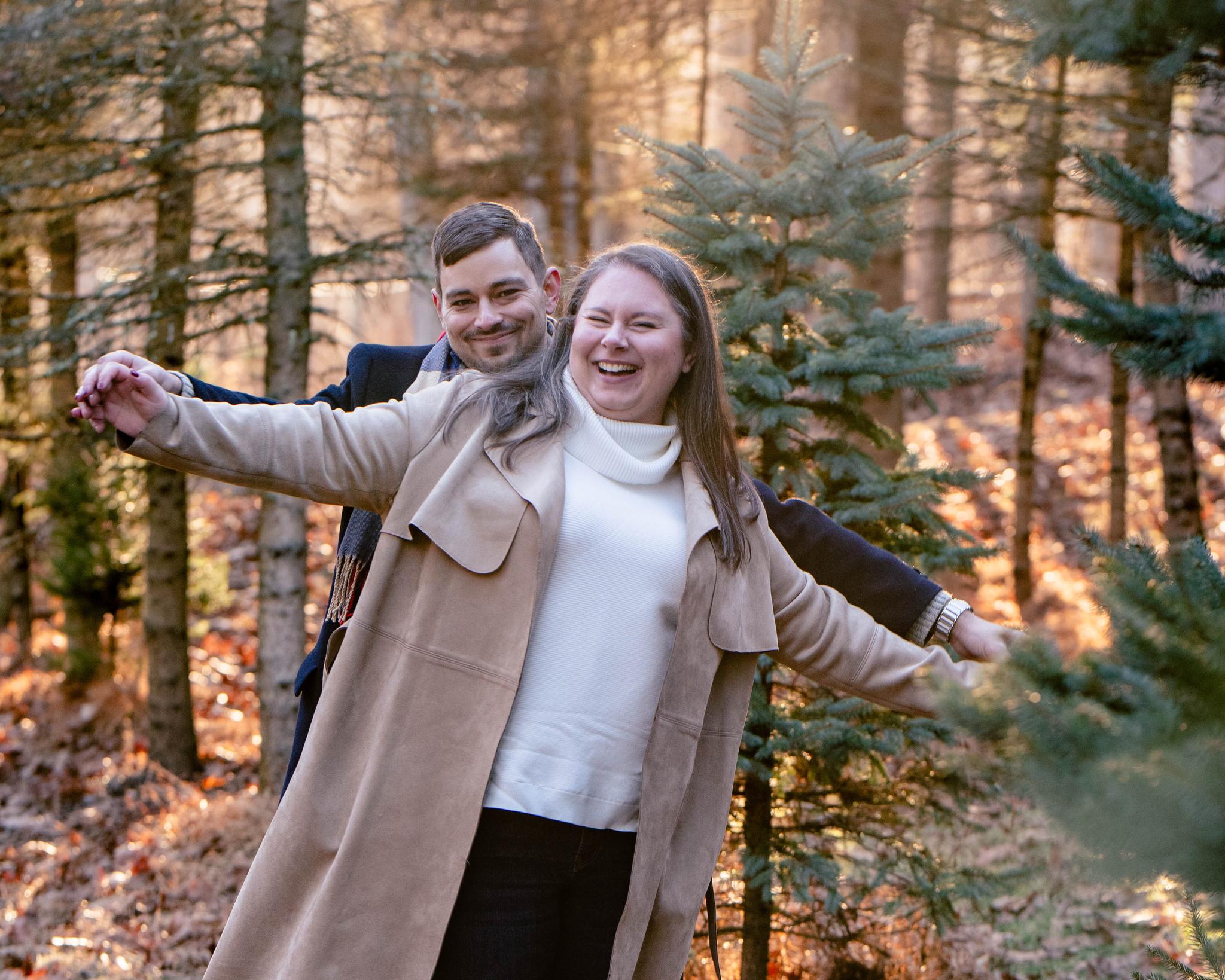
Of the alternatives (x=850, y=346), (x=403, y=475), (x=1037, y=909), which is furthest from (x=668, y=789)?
(x=1037, y=909)

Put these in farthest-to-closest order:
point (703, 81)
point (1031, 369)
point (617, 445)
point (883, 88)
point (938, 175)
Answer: point (703, 81), point (1031, 369), point (938, 175), point (883, 88), point (617, 445)

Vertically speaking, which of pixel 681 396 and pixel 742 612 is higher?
pixel 681 396

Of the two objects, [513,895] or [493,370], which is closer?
[513,895]

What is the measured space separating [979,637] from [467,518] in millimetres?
1376

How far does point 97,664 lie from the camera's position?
966 cm

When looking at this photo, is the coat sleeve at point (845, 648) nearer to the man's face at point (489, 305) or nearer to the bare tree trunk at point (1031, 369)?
the man's face at point (489, 305)

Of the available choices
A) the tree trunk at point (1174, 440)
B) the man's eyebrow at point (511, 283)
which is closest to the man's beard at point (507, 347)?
the man's eyebrow at point (511, 283)

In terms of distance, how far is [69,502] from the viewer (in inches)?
366

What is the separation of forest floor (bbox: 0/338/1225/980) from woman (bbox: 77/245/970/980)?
912 millimetres

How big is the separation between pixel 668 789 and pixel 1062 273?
140 cm

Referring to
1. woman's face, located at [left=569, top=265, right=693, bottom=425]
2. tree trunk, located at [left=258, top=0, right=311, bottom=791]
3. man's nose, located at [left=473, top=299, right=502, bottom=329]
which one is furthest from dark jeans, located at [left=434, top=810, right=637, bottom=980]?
tree trunk, located at [left=258, top=0, right=311, bottom=791]

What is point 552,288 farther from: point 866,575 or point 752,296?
point 866,575

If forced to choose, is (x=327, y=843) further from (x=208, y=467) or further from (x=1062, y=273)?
(x=1062, y=273)

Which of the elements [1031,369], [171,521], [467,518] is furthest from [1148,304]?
[1031,369]
